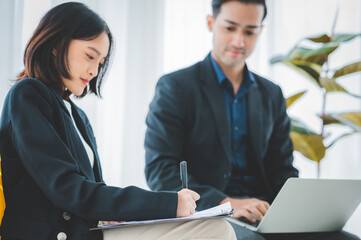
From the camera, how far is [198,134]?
1.62 meters

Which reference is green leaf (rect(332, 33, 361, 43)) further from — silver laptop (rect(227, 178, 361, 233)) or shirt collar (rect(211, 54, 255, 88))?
silver laptop (rect(227, 178, 361, 233))

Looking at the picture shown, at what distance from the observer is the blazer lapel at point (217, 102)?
1.62 meters

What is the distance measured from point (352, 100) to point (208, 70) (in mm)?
1646

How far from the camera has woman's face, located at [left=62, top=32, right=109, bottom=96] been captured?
1149mm

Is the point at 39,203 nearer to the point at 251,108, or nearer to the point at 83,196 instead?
the point at 83,196

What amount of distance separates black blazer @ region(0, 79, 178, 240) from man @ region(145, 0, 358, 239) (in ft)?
1.72

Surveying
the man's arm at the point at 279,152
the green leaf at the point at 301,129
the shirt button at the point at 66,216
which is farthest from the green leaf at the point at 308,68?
the shirt button at the point at 66,216

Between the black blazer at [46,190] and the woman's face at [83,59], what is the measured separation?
5.6 inches

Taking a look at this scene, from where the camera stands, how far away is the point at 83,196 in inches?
37.7

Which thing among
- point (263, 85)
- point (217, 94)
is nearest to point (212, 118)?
point (217, 94)

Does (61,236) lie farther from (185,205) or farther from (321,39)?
(321,39)

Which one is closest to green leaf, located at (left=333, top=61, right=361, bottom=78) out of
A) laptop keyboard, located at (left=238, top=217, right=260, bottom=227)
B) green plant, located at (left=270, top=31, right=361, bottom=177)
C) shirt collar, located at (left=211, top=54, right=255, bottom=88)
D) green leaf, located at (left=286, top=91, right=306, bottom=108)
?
green plant, located at (left=270, top=31, right=361, bottom=177)

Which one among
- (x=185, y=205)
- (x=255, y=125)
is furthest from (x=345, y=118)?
(x=185, y=205)

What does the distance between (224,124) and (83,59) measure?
0.68 metres
